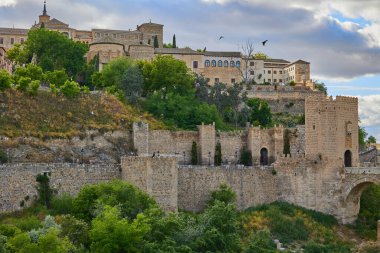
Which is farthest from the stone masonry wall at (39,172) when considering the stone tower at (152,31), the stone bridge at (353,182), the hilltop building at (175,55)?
the stone tower at (152,31)

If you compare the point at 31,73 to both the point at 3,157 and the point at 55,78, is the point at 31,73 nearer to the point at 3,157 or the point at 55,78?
the point at 55,78

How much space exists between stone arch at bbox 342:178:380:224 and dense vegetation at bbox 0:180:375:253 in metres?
3.21

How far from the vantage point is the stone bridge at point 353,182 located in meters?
58.9

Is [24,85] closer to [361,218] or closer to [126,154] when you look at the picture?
[126,154]

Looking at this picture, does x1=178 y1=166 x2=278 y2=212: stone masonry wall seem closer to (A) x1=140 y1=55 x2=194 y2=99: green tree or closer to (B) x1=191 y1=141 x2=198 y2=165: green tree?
(B) x1=191 y1=141 x2=198 y2=165: green tree

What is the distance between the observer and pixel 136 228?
45.4 metres

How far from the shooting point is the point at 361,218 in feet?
198

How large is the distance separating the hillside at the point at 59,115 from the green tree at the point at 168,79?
20.7 feet

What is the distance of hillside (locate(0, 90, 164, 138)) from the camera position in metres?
57.9

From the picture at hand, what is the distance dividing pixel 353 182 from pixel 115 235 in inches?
812

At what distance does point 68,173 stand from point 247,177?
40.6 feet

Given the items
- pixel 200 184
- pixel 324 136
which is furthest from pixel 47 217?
pixel 324 136

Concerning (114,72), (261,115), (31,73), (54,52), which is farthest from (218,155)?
(54,52)

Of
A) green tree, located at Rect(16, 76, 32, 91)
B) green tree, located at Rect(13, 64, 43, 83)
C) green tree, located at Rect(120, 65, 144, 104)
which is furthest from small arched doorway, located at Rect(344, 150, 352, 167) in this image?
green tree, located at Rect(13, 64, 43, 83)
